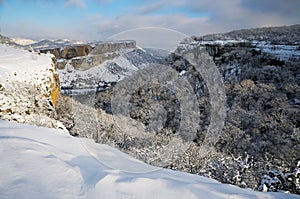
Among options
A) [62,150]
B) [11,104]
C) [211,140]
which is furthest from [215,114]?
[62,150]

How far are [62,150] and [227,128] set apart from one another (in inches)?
589

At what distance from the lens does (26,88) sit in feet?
28.5

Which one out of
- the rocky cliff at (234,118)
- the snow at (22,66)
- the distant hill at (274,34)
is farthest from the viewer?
the distant hill at (274,34)

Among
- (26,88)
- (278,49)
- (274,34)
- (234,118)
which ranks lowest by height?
(234,118)

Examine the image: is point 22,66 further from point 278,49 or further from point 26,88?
point 278,49

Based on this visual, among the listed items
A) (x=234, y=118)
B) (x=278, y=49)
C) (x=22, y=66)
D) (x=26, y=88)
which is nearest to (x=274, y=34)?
(x=278, y=49)

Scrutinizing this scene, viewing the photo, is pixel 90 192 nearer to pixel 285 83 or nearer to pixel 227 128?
pixel 227 128

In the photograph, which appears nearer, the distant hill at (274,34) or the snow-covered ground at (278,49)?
the snow-covered ground at (278,49)

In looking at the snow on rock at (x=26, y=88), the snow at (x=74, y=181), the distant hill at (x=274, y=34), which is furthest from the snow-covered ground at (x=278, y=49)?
the snow at (x=74, y=181)

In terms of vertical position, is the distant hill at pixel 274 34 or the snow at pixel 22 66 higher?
the distant hill at pixel 274 34

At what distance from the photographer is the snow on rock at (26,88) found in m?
7.32

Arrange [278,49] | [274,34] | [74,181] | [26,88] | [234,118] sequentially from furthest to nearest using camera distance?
[274,34] < [278,49] < [234,118] < [26,88] < [74,181]

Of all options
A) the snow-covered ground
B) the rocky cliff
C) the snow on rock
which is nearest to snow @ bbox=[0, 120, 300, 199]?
the rocky cliff

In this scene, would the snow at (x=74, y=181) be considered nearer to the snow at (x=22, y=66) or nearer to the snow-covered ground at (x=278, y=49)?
the snow at (x=22, y=66)
